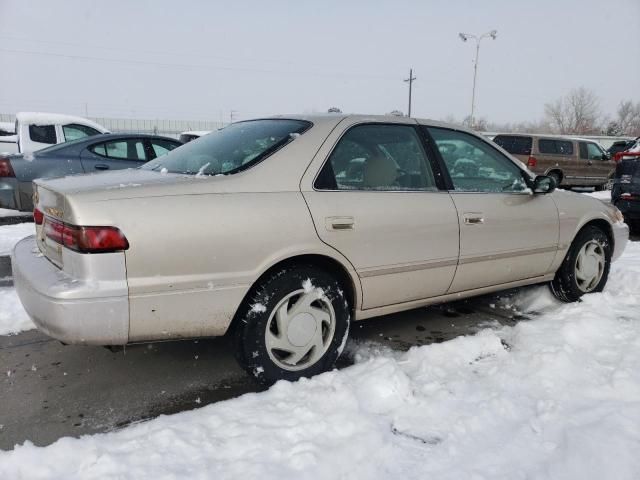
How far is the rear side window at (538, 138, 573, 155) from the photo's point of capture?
47.7 ft

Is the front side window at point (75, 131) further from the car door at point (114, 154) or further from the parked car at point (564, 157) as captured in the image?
the parked car at point (564, 157)

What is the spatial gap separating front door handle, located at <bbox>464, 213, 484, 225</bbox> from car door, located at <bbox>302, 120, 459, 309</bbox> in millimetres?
106

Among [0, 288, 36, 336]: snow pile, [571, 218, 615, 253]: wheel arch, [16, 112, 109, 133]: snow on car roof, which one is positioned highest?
[16, 112, 109, 133]: snow on car roof

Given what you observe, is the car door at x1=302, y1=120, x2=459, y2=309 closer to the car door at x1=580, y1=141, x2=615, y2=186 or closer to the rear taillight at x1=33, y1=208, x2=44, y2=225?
the rear taillight at x1=33, y1=208, x2=44, y2=225

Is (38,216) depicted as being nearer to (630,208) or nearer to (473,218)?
(473,218)

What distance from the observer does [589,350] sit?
3.11 metres

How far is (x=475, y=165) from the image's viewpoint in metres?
3.63

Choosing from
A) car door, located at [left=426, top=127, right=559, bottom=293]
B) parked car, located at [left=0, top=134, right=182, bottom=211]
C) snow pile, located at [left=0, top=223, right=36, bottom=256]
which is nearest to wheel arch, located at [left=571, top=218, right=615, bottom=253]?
car door, located at [left=426, top=127, right=559, bottom=293]

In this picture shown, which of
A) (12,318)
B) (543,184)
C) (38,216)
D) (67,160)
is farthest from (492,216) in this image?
(67,160)

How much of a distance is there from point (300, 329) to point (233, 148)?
114cm

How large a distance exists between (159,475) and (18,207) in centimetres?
614

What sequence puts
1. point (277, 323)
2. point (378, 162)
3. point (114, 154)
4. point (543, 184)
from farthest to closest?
point (114, 154) < point (543, 184) < point (378, 162) < point (277, 323)

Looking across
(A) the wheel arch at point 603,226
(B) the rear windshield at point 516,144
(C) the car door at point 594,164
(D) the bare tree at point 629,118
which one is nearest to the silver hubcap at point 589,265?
(A) the wheel arch at point 603,226

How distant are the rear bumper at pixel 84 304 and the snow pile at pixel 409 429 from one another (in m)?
0.45
